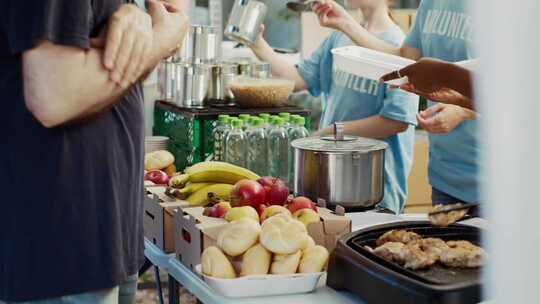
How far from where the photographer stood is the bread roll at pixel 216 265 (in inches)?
57.8

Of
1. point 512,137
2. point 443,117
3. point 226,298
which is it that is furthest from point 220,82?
point 512,137

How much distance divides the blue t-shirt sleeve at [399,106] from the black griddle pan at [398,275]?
1289 millimetres

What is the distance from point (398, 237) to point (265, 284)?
0.32 meters

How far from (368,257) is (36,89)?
0.72m

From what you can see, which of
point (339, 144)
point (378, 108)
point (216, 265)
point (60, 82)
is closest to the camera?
point (60, 82)

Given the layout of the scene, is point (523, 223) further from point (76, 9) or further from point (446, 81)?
point (446, 81)

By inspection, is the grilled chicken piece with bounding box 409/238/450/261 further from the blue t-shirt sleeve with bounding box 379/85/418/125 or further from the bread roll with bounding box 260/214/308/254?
the blue t-shirt sleeve with bounding box 379/85/418/125

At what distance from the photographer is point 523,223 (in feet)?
1.82

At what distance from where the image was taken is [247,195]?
1.86m

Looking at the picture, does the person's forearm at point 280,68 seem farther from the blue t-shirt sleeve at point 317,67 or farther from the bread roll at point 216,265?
the bread roll at point 216,265

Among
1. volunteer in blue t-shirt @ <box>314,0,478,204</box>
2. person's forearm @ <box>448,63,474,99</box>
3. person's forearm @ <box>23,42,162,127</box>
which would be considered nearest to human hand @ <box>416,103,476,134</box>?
volunteer in blue t-shirt @ <box>314,0,478,204</box>

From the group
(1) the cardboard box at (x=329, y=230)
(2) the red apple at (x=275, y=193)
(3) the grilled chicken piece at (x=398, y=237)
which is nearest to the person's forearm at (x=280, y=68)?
(2) the red apple at (x=275, y=193)

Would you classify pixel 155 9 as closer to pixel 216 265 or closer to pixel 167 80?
pixel 216 265

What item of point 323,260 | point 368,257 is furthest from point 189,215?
point 368,257
